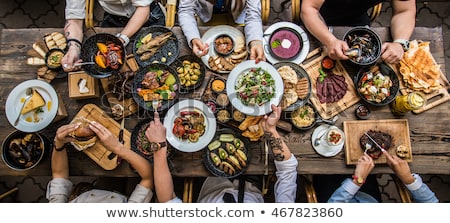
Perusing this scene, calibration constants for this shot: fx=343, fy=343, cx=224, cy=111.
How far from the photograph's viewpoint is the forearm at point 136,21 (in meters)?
1.51

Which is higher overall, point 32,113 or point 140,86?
point 140,86

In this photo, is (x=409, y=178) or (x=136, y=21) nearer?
(x=409, y=178)

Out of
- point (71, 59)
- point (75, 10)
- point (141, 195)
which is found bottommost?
point (141, 195)

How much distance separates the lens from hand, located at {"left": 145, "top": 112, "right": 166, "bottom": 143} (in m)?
1.37

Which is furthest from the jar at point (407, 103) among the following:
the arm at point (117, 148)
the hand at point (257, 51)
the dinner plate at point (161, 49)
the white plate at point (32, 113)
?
the white plate at point (32, 113)

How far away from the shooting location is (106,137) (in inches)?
53.0

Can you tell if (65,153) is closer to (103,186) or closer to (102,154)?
(102,154)

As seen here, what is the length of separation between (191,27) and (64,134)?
682 millimetres

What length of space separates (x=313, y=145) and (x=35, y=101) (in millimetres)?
1145

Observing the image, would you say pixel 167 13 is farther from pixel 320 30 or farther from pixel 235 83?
pixel 320 30

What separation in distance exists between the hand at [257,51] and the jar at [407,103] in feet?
1.91

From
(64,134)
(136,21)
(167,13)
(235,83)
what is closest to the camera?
(64,134)

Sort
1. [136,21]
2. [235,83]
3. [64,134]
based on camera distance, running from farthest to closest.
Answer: [136,21]
[235,83]
[64,134]

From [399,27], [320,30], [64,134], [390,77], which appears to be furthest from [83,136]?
[399,27]
